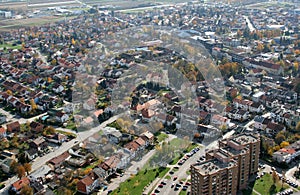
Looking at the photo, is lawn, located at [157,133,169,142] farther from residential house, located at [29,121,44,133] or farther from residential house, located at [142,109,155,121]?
residential house, located at [29,121,44,133]

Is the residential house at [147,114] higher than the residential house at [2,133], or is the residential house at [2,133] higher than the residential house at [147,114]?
the residential house at [147,114]

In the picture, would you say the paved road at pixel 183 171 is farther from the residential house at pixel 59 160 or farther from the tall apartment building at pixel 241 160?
the residential house at pixel 59 160

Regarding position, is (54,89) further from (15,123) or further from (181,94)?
(181,94)

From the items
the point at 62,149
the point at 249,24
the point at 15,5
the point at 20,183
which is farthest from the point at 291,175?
the point at 15,5

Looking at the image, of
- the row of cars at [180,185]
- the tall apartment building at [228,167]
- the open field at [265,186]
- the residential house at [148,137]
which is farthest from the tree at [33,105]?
the open field at [265,186]

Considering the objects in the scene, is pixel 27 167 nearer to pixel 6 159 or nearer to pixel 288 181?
pixel 6 159
